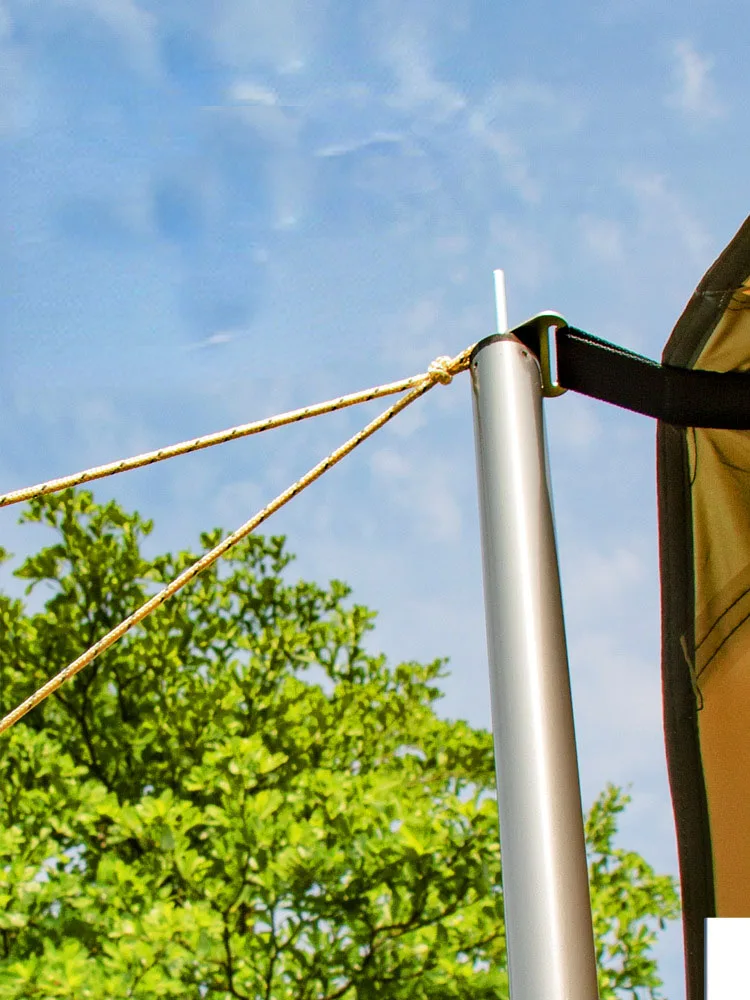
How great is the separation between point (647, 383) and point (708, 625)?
1.23 ft

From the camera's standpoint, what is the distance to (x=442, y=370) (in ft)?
4.86

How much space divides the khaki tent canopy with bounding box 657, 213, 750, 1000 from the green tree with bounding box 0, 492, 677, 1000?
2238mm

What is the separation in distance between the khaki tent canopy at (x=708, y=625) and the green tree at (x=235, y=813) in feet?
7.34

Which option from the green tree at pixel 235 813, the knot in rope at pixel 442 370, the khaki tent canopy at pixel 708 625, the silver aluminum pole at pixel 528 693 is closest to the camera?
the silver aluminum pole at pixel 528 693

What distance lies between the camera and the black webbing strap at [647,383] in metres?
1.35

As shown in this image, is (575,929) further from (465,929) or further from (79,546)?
(79,546)

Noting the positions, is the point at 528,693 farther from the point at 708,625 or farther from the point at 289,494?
the point at 289,494

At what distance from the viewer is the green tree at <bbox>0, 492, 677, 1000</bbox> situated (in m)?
3.56

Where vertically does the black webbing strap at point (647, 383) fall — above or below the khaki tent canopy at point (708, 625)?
above

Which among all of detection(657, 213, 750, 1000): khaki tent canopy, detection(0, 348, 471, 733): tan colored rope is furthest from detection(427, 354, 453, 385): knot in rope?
detection(657, 213, 750, 1000): khaki tent canopy

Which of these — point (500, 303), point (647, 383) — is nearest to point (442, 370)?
point (500, 303)

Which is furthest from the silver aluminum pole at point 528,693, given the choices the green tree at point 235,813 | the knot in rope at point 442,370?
the green tree at point 235,813

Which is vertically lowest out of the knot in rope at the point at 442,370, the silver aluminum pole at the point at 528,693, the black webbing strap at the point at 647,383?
the silver aluminum pole at the point at 528,693

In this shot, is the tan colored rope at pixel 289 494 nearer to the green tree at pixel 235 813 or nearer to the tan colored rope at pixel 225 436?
the tan colored rope at pixel 225 436
